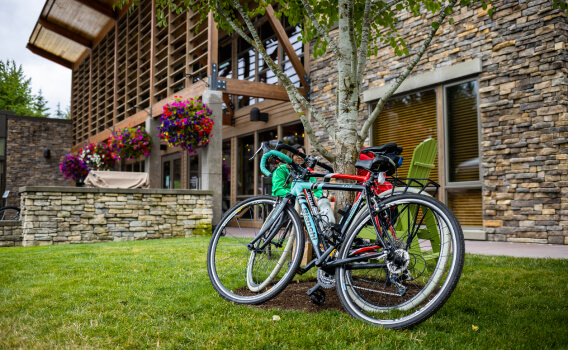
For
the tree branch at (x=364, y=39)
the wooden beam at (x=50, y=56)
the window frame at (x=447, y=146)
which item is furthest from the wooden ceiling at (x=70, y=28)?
the tree branch at (x=364, y=39)

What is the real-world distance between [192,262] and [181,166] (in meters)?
9.84

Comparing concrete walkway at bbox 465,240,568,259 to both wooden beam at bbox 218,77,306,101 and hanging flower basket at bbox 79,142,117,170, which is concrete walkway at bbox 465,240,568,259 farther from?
hanging flower basket at bbox 79,142,117,170

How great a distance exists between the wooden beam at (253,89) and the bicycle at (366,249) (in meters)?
6.17

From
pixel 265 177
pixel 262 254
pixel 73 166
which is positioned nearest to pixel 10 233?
pixel 265 177

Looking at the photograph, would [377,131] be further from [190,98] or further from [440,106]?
[190,98]

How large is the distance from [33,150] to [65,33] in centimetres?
544

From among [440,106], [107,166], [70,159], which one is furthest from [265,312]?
[70,159]

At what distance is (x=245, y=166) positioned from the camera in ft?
39.1

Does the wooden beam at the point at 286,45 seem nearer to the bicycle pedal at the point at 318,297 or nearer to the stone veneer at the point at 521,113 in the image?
the stone veneer at the point at 521,113

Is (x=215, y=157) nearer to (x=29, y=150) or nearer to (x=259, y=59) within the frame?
(x=259, y=59)

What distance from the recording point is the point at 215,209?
8.86m

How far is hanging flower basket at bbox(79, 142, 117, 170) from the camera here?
12.5 meters

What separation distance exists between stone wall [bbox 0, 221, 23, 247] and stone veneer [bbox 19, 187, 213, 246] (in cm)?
39

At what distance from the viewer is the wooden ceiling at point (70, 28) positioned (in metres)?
14.9
